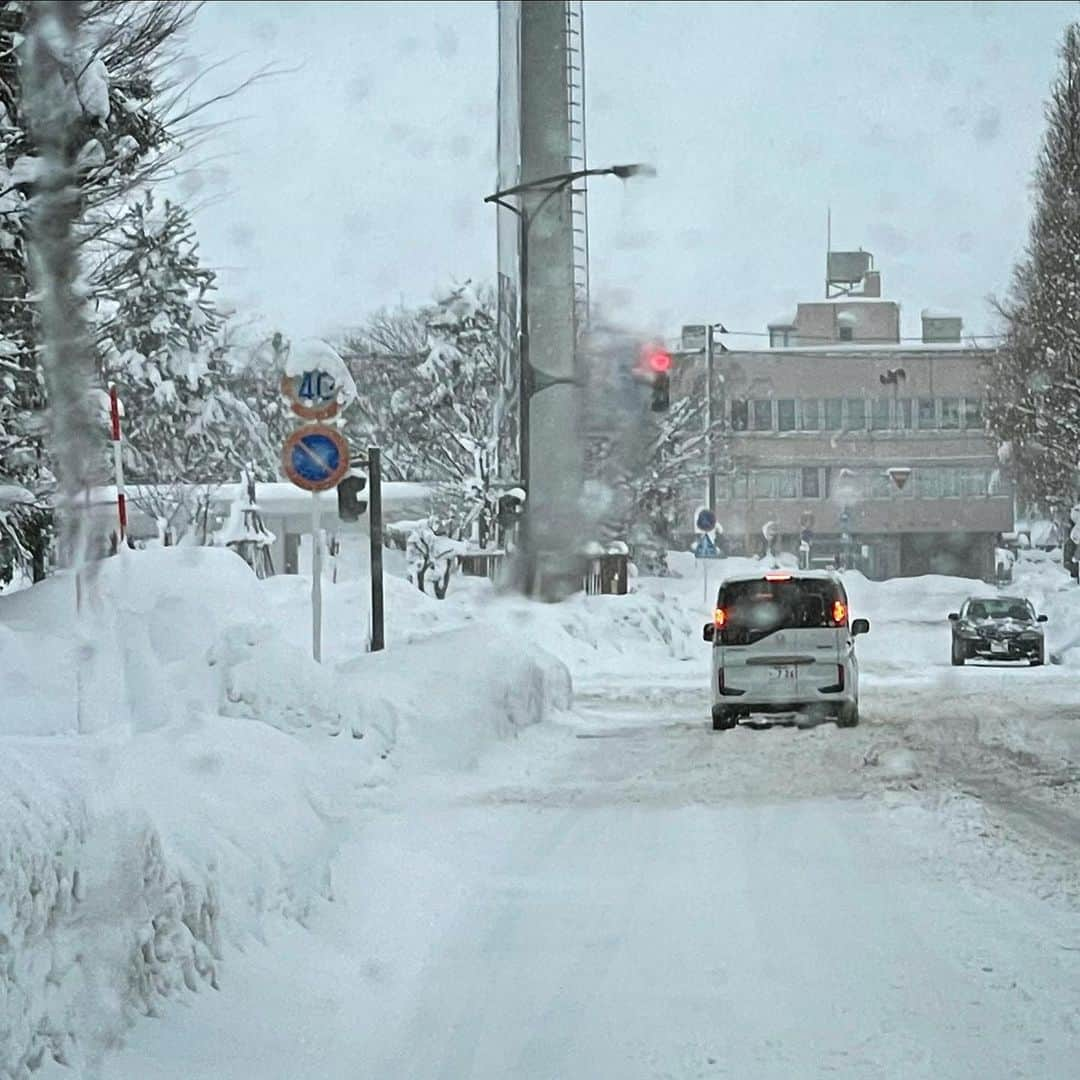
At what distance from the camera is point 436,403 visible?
4947 cm

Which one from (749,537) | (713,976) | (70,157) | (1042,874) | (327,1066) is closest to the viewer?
(327,1066)

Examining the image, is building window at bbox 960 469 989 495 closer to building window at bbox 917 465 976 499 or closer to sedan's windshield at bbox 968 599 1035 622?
building window at bbox 917 465 976 499

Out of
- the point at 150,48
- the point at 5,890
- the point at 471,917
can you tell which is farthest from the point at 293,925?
the point at 150,48

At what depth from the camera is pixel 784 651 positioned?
20.1m

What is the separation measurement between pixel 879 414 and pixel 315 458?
68.4 m

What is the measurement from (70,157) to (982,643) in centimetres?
2513

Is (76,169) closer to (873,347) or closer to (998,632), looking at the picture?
(998,632)

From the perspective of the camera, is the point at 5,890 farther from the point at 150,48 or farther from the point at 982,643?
the point at 982,643

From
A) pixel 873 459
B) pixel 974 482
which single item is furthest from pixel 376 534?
pixel 974 482

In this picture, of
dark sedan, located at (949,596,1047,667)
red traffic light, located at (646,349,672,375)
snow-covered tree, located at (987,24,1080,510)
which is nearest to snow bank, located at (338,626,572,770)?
red traffic light, located at (646,349,672,375)

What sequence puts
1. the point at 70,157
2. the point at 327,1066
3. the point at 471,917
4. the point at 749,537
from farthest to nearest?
1. the point at 749,537
2. the point at 70,157
3. the point at 471,917
4. the point at 327,1066

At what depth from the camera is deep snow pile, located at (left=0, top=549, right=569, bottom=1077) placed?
5.70 meters

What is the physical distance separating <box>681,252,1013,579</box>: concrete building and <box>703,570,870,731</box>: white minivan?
195 feet

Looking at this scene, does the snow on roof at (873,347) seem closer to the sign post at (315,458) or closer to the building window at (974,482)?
the building window at (974,482)
